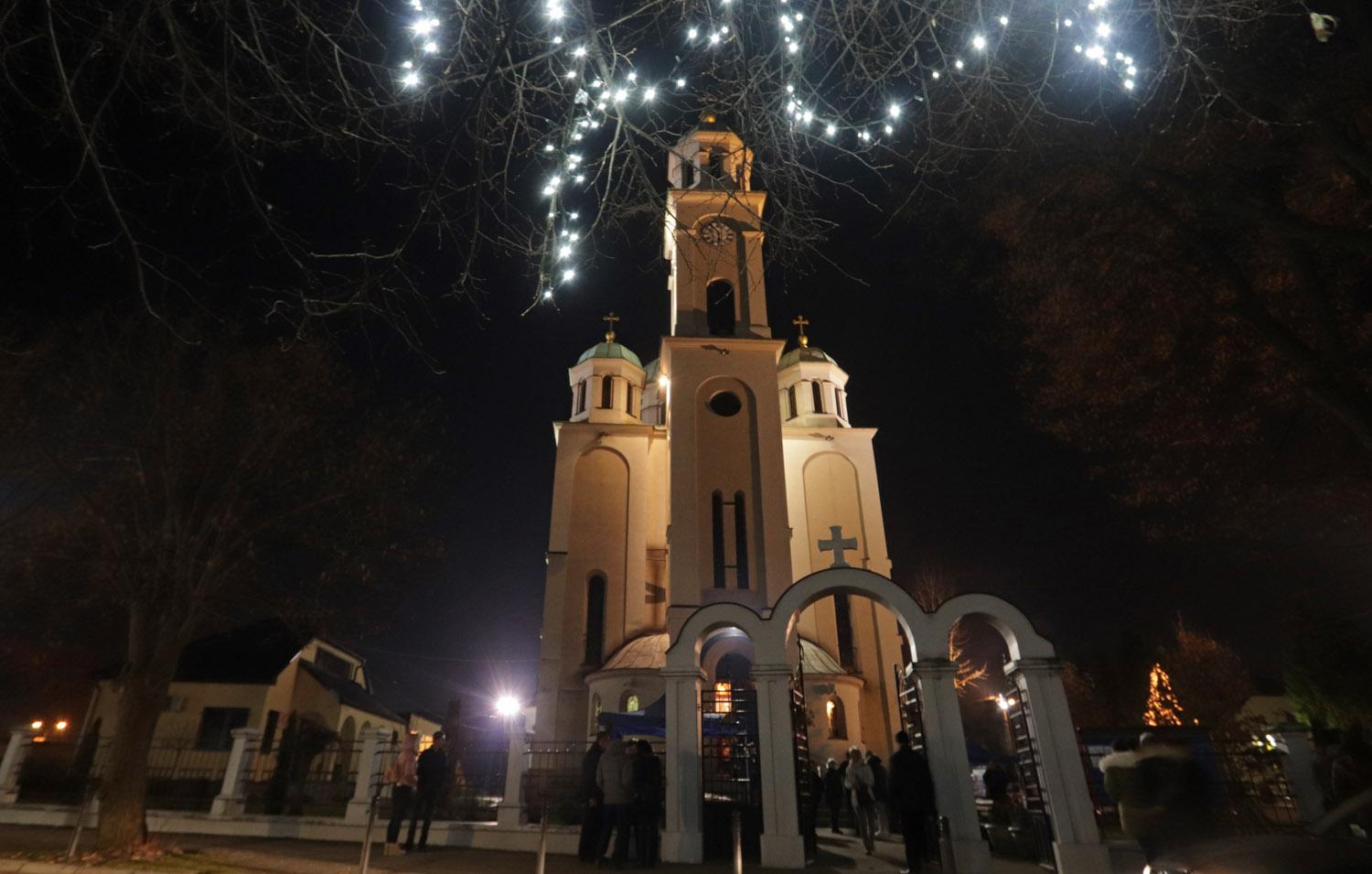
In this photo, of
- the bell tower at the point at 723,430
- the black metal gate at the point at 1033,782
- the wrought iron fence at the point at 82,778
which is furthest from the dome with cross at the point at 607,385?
the black metal gate at the point at 1033,782

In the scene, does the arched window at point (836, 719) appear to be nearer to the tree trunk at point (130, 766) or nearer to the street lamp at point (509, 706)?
the street lamp at point (509, 706)

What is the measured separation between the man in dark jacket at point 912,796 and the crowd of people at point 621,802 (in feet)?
9.61

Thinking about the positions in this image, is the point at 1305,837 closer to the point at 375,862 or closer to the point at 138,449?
the point at 375,862

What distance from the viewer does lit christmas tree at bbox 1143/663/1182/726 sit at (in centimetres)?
3934

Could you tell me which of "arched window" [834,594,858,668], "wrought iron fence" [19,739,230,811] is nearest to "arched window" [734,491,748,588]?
"arched window" [834,594,858,668]

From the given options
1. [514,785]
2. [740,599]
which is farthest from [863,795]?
[740,599]

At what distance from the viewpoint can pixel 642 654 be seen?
21578 millimetres

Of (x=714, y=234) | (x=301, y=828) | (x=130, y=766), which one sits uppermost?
(x=714, y=234)

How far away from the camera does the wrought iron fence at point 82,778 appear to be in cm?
1503

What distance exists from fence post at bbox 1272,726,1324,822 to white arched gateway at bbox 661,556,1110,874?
3.73 meters

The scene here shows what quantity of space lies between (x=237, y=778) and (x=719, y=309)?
18.7m

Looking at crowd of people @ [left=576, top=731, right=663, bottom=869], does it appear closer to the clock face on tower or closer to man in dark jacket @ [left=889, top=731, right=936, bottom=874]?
man in dark jacket @ [left=889, top=731, right=936, bottom=874]

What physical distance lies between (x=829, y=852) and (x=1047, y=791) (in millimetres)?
3397

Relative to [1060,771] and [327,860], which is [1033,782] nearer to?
[1060,771]
